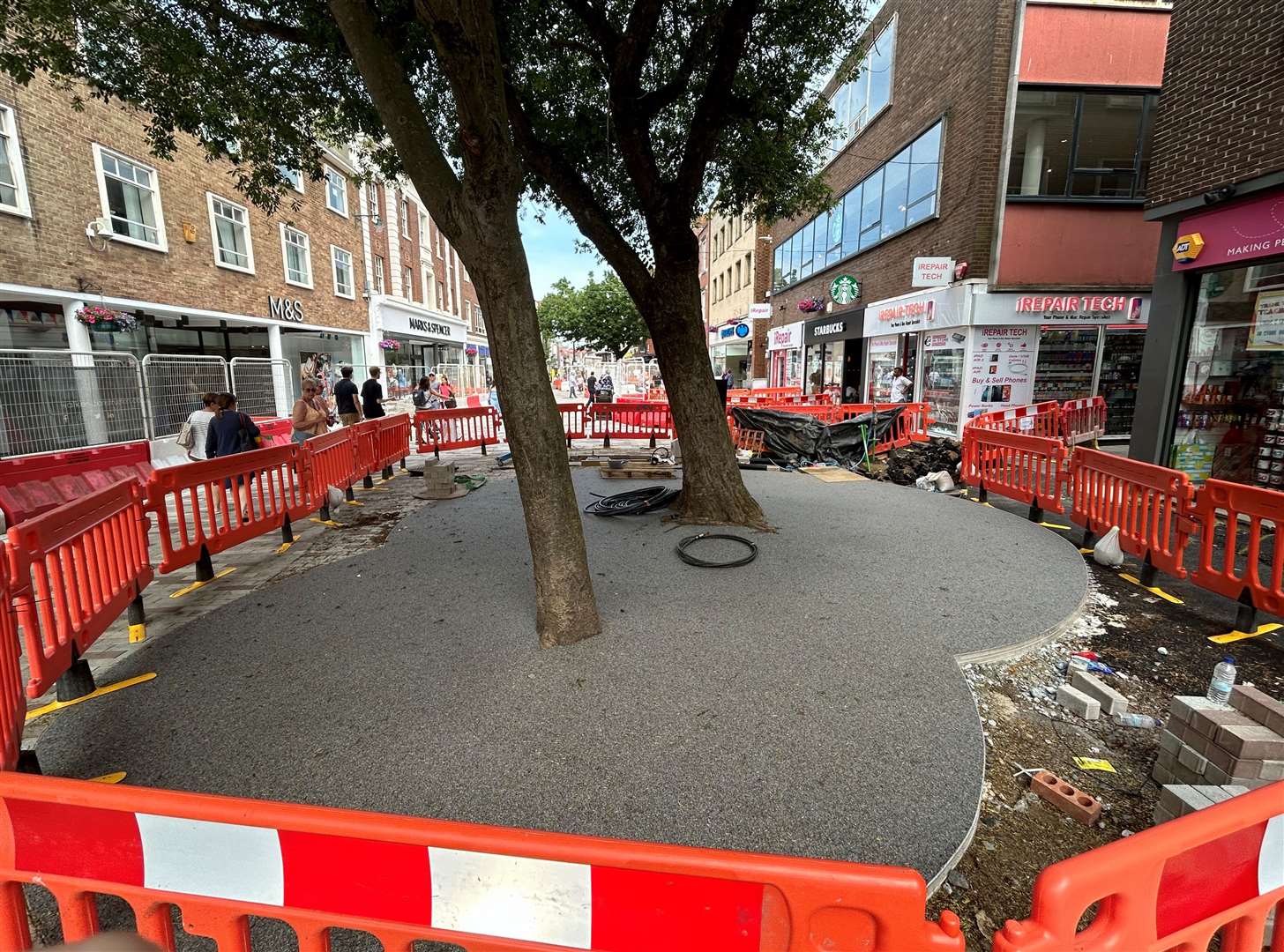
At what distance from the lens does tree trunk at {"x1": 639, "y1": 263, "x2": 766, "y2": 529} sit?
645 centimetres

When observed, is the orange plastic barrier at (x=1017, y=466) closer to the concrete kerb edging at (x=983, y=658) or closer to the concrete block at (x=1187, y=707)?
the concrete kerb edging at (x=983, y=658)

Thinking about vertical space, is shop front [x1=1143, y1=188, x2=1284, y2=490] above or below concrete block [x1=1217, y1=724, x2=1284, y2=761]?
above

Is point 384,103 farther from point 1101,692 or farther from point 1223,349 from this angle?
point 1223,349

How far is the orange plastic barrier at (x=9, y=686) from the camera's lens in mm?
2577

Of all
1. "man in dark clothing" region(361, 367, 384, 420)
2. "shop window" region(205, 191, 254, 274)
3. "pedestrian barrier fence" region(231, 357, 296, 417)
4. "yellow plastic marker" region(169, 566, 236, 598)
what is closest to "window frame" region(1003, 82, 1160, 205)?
"man in dark clothing" region(361, 367, 384, 420)

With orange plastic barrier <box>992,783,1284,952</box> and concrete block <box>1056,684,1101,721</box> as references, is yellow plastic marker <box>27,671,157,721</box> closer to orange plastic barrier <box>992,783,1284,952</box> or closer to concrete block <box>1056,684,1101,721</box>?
orange plastic barrier <box>992,783,1284,952</box>

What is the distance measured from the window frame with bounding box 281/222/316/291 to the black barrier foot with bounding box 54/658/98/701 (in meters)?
19.4

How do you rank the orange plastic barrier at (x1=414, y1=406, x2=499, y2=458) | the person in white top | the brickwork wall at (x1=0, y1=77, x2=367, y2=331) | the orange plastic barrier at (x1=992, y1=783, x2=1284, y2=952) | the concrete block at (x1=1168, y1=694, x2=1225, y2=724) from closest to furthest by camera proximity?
the orange plastic barrier at (x1=992, y1=783, x2=1284, y2=952) < the concrete block at (x1=1168, y1=694, x2=1225, y2=724) < the brickwork wall at (x1=0, y1=77, x2=367, y2=331) < the orange plastic barrier at (x1=414, y1=406, x2=499, y2=458) < the person in white top

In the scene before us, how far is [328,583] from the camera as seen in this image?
5.34 metres

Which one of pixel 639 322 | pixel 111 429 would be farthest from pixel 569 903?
pixel 639 322

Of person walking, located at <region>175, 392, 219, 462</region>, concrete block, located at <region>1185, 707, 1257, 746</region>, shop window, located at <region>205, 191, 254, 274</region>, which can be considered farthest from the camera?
shop window, located at <region>205, 191, 254, 274</region>

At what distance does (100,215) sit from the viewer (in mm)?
12430

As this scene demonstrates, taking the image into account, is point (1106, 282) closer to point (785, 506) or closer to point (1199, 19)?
point (1199, 19)

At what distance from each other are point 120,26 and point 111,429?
6.39 m
